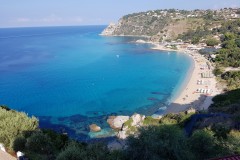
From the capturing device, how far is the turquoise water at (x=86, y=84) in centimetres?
3841

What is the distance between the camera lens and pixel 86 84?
181 feet

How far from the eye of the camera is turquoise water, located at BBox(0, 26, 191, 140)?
38406 millimetres

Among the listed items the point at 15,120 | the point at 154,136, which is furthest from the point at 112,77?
the point at 154,136

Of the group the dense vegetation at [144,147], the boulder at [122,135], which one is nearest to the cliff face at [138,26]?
the boulder at [122,135]

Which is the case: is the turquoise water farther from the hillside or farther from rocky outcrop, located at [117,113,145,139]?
the hillside

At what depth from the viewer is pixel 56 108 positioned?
1597 inches

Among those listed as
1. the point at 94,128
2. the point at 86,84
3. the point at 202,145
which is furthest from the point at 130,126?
the point at 86,84

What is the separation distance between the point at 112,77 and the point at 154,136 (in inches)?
1879

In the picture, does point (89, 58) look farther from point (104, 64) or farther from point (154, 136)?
point (154, 136)

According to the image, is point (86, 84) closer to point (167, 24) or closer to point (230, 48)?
point (230, 48)

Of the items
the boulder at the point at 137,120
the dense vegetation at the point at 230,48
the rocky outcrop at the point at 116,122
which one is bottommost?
the rocky outcrop at the point at 116,122

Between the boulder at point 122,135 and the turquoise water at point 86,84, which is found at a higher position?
the boulder at point 122,135

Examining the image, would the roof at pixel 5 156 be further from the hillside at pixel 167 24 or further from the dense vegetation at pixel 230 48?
the hillside at pixel 167 24

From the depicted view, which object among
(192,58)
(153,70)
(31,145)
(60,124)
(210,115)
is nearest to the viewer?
(31,145)
